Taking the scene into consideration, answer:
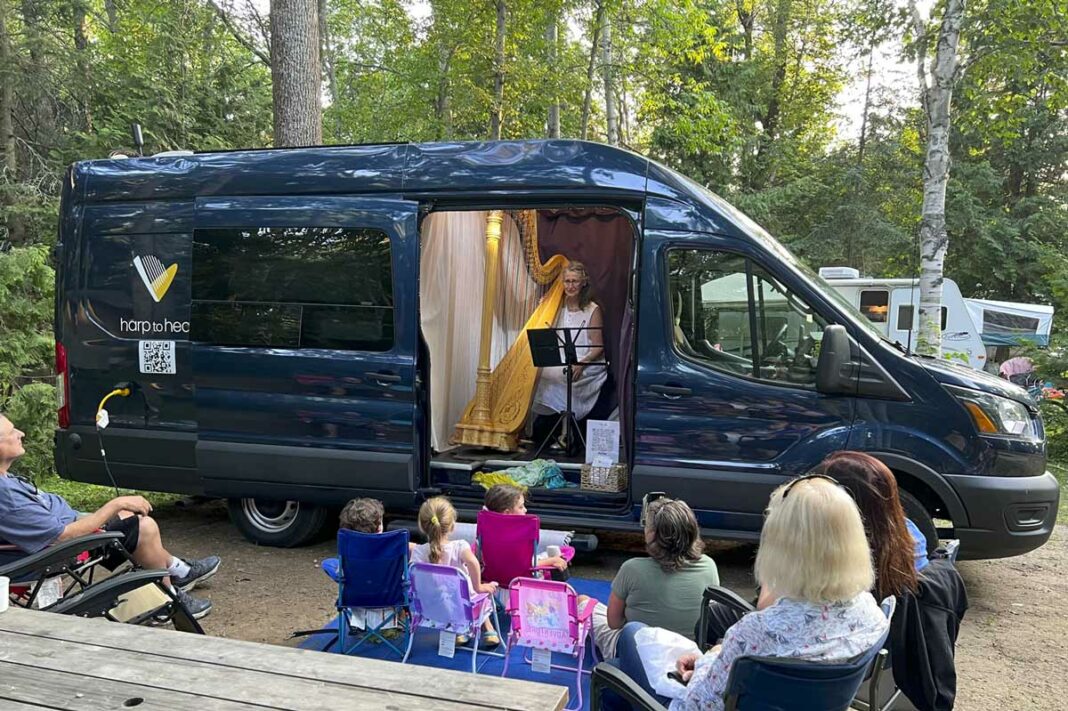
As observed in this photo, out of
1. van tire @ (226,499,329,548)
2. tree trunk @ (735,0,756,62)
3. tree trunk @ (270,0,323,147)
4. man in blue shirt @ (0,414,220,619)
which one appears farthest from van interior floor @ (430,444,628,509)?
tree trunk @ (735,0,756,62)

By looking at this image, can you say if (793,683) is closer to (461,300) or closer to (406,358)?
(406,358)

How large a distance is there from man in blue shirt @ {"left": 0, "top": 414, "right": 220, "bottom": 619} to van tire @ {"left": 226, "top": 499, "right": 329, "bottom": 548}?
102cm

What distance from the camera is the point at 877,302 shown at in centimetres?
1339

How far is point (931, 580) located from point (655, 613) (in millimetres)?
966

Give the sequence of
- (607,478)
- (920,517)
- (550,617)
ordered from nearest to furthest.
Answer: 1. (550,617)
2. (920,517)
3. (607,478)

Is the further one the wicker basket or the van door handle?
the wicker basket

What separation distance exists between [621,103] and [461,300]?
1638 centimetres

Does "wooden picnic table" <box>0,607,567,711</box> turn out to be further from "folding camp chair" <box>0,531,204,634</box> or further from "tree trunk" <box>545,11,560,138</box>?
"tree trunk" <box>545,11,560,138</box>

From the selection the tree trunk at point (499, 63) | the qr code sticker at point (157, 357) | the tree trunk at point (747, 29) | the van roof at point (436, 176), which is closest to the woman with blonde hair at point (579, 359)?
the van roof at point (436, 176)

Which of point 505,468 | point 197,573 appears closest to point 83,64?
point 197,573

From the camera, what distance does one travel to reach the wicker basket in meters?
4.98

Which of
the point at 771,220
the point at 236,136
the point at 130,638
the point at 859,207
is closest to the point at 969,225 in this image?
the point at 859,207

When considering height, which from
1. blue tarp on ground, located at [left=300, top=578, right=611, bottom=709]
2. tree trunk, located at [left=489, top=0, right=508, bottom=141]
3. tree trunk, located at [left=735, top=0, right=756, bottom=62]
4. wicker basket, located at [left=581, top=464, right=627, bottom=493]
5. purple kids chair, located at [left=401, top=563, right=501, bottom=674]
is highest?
tree trunk, located at [left=735, top=0, right=756, bottom=62]

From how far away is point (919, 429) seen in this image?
4172 millimetres
